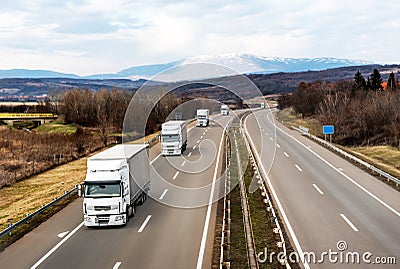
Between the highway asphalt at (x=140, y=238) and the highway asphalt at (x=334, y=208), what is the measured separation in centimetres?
390

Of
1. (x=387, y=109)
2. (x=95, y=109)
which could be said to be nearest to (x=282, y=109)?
(x=95, y=109)

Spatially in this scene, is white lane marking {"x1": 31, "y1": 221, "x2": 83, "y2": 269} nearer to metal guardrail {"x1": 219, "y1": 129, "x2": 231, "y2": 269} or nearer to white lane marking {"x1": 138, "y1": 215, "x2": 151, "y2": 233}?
white lane marking {"x1": 138, "y1": 215, "x2": 151, "y2": 233}

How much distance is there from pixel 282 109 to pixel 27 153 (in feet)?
319

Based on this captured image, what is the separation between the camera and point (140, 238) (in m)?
18.5

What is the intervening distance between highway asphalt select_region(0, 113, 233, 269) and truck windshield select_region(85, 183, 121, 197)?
1.60m

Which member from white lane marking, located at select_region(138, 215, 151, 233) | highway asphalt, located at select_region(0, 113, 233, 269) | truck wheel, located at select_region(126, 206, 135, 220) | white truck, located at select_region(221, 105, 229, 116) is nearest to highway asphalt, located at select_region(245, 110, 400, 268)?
highway asphalt, located at select_region(0, 113, 233, 269)

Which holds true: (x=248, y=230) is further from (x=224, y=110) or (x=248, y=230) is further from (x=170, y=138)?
(x=224, y=110)

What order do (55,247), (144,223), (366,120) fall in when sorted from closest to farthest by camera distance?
(55,247) → (144,223) → (366,120)

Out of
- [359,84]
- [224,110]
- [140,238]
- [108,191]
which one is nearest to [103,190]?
[108,191]

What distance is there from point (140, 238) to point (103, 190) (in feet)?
9.49

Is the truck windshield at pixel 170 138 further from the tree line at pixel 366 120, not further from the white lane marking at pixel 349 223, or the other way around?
the tree line at pixel 366 120

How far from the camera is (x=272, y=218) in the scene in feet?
64.7

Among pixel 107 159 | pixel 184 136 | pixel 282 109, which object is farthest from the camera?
pixel 282 109

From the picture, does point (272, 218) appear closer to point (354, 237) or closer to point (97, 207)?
point (354, 237)
